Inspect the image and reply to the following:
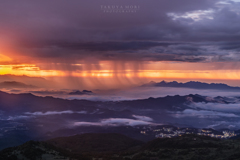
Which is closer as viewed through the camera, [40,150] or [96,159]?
[40,150]

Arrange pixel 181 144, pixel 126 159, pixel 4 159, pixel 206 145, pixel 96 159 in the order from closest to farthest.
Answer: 1. pixel 4 159
2. pixel 96 159
3. pixel 126 159
4. pixel 206 145
5. pixel 181 144

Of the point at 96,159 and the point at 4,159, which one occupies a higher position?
the point at 4,159

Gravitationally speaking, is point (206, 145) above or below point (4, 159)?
below

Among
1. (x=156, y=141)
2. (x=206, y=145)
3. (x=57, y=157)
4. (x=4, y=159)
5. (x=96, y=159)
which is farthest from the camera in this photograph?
(x=156, y=141)

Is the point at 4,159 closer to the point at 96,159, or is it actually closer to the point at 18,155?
the point at 18,155

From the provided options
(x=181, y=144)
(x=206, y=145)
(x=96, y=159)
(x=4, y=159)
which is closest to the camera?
(x=4, y=159)

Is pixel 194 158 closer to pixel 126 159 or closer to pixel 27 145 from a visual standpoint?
pixel 126 159

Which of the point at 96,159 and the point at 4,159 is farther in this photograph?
the point at 96,159

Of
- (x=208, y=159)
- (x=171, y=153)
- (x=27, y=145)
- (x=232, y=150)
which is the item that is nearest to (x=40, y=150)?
(x=27, y=145)

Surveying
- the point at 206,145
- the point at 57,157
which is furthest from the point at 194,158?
the point at 57,157
